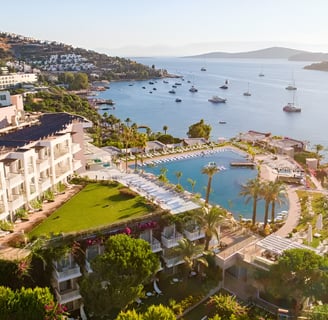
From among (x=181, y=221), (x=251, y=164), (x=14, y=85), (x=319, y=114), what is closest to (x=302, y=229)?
(x=181, y=221)

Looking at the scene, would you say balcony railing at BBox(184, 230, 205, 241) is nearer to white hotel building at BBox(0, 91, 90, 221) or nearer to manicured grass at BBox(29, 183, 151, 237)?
manicured grass at BBox(29, 183, 151, 237)

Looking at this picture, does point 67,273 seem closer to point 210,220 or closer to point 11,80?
point 210,220

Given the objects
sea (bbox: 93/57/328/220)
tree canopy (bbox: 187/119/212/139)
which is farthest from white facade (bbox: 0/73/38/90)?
tree canopy (bbox: 187/119/212/139)

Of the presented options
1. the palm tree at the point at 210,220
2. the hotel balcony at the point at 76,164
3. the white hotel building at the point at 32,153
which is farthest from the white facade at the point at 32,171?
the palm tree at the point at 210,220

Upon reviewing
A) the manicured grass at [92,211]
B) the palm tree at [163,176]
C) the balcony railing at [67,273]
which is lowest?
the balcony railing at [67,273]

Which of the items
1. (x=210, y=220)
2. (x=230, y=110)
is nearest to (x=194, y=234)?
(x=210, y=220)

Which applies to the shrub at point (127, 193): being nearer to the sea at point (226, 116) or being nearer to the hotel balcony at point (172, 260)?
the hotel balcony at point (172, 260)
